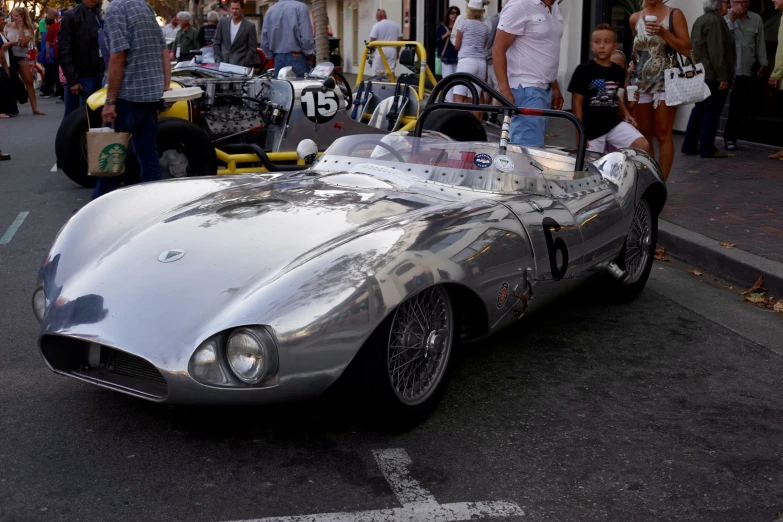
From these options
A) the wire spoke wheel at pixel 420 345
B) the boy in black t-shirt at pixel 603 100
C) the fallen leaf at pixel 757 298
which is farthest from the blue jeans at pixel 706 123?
the wire spoke wheel at pixel 420 345

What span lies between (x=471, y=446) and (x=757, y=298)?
9.74ft

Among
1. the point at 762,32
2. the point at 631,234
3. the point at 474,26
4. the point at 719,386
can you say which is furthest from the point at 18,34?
the point at 719,386

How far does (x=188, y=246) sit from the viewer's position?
3.39 m

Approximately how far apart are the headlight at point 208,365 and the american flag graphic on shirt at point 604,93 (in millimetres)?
4630

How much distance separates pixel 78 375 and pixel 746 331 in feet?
11.2

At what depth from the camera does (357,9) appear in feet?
123

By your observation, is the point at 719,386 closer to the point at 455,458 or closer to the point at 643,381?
the point at 643,381

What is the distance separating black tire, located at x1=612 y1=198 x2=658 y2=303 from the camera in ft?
16.5

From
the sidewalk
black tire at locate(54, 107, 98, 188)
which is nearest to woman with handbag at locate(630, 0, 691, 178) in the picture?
the sidewalk

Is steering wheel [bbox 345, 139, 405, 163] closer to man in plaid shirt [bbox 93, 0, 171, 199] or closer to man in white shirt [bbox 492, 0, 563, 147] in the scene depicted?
man in white shirt [bbox 492, 0, 563, 147]

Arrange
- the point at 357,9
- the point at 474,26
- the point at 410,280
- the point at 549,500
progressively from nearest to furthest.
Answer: the point at 549,500 < the point at 410,280 < the point at 474,26 < the point at 357,9

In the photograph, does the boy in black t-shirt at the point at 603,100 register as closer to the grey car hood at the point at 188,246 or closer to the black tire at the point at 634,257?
the black tire at the point at 634,257

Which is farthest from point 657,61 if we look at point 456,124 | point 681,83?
point 456,124

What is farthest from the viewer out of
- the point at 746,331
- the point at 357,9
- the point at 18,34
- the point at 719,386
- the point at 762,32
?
the point at 357,9
